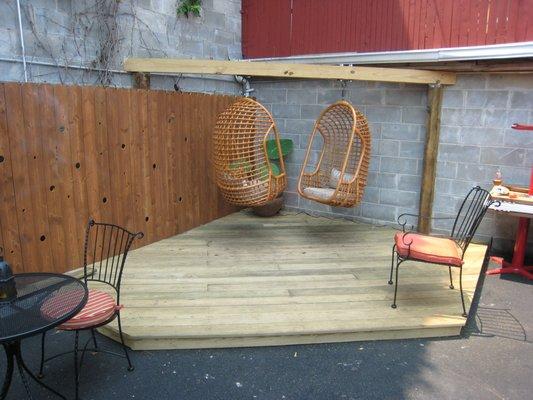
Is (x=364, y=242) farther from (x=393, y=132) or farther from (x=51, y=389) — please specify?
(x=51, y=389)

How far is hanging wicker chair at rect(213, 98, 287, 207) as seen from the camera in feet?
14.8

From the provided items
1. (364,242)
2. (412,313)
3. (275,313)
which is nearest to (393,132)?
(364,242)

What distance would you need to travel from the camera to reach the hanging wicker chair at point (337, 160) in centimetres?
445

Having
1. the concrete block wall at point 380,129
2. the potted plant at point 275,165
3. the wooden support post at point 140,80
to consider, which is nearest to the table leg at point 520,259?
the concrete block wall at point 380,129

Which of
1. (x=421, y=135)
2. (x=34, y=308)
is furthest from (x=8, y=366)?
(x=421, y=135)

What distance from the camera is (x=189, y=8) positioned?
5.41 m

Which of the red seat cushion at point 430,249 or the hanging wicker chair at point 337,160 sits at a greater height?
the hanging wicker chair at point 337,160

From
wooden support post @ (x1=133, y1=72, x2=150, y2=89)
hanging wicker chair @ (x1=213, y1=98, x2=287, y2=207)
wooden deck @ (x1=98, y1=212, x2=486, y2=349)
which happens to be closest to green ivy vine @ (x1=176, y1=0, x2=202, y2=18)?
wooden support post @ (x1=133, y1=72, x2=150, y2=89)

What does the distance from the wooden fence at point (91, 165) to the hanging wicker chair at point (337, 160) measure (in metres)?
1.30

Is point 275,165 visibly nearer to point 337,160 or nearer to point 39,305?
point 337,160

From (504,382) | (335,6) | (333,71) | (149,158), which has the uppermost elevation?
(335,6)

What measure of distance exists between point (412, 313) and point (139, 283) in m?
2.18

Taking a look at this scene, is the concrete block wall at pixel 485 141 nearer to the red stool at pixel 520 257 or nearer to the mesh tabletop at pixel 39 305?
the red stool at pixel 520 257

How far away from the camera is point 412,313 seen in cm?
327
